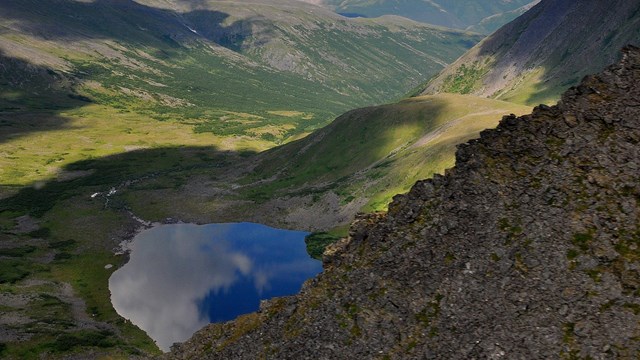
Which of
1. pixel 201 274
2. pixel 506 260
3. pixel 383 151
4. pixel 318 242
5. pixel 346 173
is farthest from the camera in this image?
pixel 383 151

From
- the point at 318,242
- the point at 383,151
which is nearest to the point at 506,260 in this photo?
the point at 318,242

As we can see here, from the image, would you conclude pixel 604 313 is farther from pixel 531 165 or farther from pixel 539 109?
pixel 539 109

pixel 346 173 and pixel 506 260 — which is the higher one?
pixel 506 260

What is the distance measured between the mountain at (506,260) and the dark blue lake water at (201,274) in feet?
202

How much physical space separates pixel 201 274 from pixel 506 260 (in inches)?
4096

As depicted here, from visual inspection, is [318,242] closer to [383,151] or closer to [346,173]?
[346,173]

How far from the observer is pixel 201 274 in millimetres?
130000

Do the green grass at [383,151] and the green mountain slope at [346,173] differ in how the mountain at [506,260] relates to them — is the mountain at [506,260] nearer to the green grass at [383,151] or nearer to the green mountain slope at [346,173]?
the green mountain slope at [346,173]

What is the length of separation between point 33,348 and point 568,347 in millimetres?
77534

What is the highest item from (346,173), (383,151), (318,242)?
(383,151)

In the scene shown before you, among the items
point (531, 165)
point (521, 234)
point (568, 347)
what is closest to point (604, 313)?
point (568, 347)

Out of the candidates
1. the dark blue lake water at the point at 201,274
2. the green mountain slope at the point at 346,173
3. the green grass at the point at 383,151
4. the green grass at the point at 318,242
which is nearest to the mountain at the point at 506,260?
the dark blue lake water at the point at 201,274

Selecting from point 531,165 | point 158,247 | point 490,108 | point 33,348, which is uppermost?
point 531,165

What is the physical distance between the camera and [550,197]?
38.0 metres
